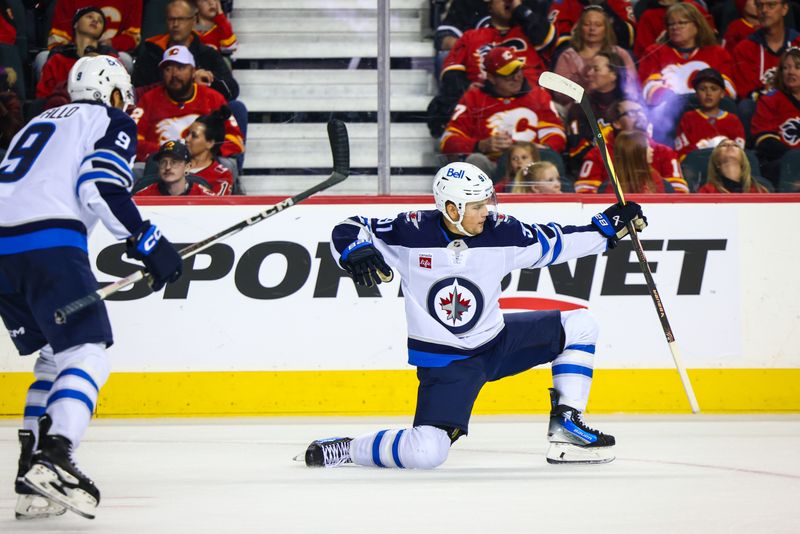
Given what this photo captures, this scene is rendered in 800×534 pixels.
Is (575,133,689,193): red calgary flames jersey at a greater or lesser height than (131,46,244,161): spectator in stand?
lesser

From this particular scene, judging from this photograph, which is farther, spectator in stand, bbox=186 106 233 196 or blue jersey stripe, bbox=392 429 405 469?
spectator in stand, bbox=186 106 233 196

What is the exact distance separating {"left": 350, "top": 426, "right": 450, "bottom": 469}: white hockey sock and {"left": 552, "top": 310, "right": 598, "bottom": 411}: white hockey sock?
0.47 m

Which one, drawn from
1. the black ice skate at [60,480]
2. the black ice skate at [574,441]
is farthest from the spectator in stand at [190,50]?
the black ice skate at [60,480]

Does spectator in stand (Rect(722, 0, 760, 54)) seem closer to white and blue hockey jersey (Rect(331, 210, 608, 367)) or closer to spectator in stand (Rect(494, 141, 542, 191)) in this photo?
spectator in stand (Rect(494, 141, 542, 191))

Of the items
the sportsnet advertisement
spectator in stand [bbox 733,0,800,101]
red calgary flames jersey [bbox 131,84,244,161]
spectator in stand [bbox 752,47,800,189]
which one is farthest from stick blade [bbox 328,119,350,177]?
spectator in stand [bbox 733,0,800,101]

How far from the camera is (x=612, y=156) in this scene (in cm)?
612

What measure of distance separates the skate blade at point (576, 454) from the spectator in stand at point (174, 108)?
2.41 metres

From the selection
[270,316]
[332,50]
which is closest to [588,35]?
[332,50]

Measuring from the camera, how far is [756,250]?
591 centimetres

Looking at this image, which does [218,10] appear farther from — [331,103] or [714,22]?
[714,22]

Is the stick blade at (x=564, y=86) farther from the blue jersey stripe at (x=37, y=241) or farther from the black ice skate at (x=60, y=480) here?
the black ice skate at (x=60, y=480)

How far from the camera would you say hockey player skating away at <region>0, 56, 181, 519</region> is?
3.20m

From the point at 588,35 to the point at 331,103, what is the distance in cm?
142

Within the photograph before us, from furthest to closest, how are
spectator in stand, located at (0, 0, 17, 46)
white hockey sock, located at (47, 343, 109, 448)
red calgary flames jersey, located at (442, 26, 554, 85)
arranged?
red calgary flames jersey, located at (442, 26, 554, 85) → spectator in stand, located at (0, 0, 17, 46) → white hockey sock, located at (47, 343, 109, 448)
